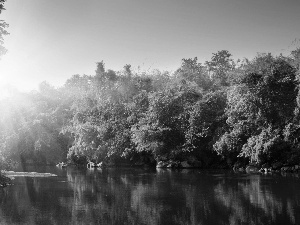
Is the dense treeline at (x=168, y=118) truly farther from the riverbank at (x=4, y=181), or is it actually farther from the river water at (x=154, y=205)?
the river water at (x=154, y=205)

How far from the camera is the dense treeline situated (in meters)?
41.9

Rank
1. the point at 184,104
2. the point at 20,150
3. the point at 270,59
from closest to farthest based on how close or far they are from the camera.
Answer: the point at 270,59 → the point at 184,104 → the point at 20,150

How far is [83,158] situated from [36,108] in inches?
691

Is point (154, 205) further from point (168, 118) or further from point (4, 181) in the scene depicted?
point (168, 118)

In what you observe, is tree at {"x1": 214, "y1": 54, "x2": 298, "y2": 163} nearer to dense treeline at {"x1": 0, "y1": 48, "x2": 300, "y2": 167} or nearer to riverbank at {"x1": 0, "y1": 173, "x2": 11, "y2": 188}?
dense treeline at {"x1": 0, "y1": 48, "x2": 300, "y2": 167}

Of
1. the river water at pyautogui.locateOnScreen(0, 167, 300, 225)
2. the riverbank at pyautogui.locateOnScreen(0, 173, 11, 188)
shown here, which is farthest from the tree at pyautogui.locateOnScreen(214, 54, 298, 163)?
the riverbank at pyautogui.locateOnScreen(0, 173, 11, 188)

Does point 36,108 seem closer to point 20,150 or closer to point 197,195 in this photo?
point 20,150

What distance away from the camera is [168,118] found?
54.4 metres

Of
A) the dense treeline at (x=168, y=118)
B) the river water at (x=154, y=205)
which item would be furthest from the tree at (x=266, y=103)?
the river water at (x=154, y=205)

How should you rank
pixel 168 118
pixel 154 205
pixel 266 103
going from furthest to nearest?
pixel 168 118 → pixel 266 103 → pixel 154 205

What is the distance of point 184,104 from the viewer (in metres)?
54.3

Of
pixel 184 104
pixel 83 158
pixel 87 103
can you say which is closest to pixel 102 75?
pixel 87 103

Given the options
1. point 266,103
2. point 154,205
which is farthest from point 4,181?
point 266,103

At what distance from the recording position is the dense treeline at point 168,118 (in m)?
41.9
